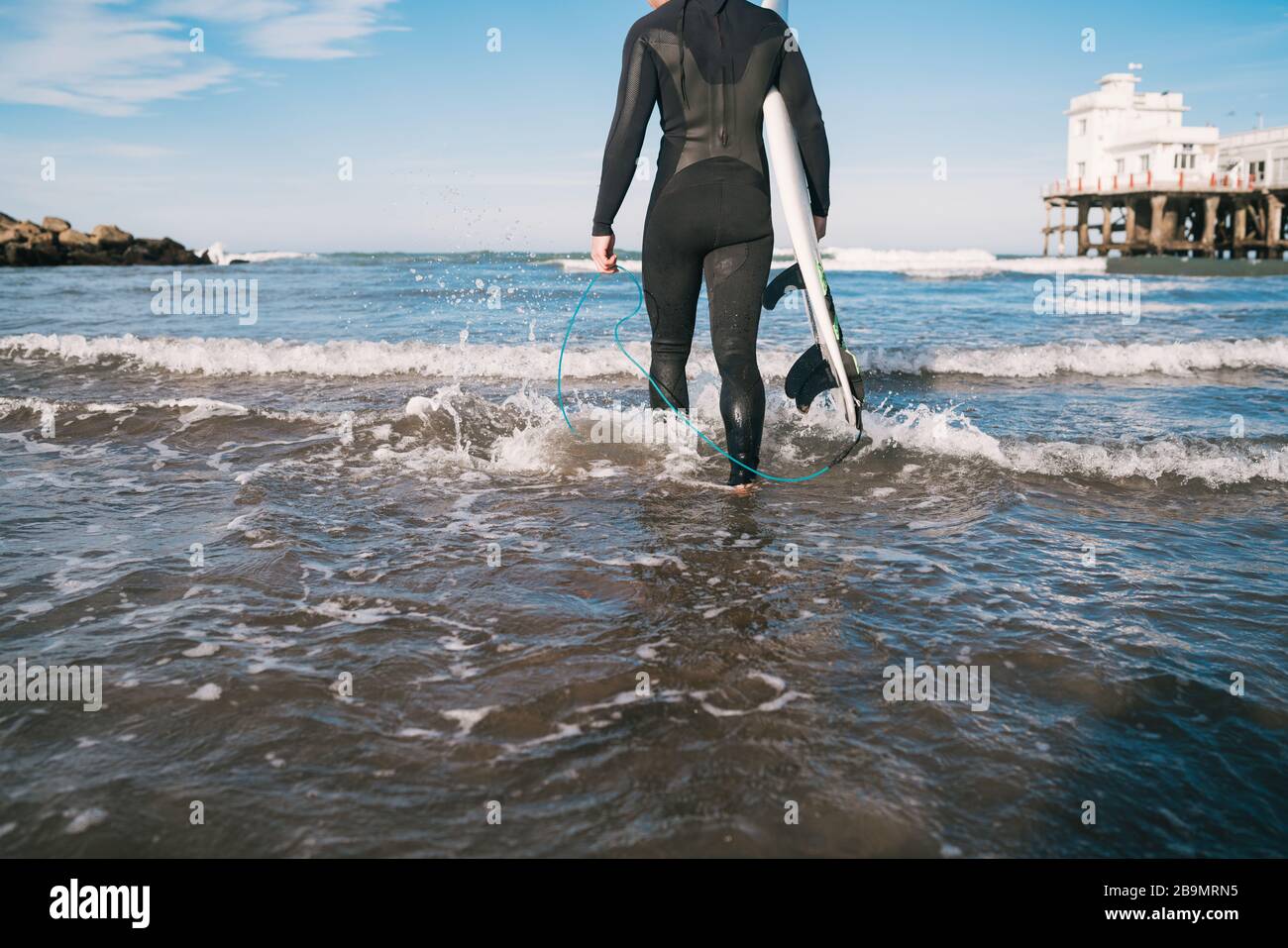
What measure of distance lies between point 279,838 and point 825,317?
3.49 metres

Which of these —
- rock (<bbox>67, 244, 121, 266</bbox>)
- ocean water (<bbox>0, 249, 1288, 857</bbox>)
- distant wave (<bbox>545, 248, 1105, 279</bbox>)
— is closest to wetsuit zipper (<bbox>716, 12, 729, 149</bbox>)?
A: ocean water (<bbox>0, 249, 1288, 857</bbox>)

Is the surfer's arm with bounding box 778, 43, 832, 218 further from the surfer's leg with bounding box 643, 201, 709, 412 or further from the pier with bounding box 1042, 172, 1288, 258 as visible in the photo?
the pier with bounding box 1042, 172, 1288, 258

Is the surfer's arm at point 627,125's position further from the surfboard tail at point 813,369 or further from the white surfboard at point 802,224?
the surfboard tail at point 813,369

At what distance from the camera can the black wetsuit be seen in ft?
12.9

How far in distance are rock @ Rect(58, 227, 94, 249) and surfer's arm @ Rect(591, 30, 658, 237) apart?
44222 mm

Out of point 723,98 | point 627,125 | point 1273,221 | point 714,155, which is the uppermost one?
point 1273,221

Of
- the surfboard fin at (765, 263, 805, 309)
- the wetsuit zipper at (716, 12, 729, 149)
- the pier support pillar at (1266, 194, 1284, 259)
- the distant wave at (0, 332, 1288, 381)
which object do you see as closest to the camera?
the wetsuit zipper at (716, 12, 729, 149)

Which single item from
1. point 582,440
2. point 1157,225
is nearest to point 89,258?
point 582,440

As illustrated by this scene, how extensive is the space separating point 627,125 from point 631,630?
2503 millimetres

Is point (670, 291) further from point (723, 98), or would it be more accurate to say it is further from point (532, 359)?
point (532, 359)

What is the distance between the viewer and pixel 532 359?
969cm

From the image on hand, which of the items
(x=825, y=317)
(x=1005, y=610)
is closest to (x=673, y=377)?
(x=825, y=317)

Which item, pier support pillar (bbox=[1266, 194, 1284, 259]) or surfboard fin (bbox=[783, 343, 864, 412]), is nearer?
surfboard fin (bbox=[783, 343, 864, 412])

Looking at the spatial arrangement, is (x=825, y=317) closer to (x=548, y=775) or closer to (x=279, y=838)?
(x=548, y=775)
